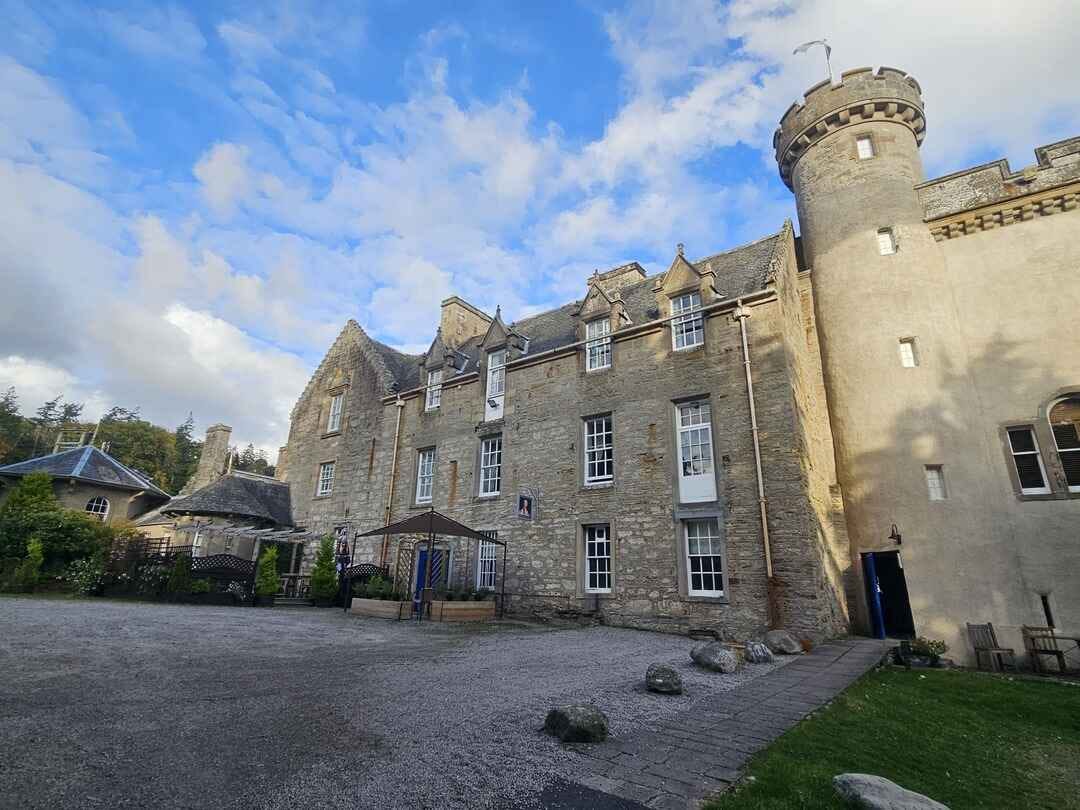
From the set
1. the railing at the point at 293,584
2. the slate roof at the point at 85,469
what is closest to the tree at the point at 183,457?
the slate roof at the point at 85,469

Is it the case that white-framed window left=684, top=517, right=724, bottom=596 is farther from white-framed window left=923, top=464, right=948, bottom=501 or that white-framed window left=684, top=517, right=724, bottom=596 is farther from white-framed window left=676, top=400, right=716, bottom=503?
white-framed window left=923, top=464, right=948, bottom=501

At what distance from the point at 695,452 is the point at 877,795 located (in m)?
11.7

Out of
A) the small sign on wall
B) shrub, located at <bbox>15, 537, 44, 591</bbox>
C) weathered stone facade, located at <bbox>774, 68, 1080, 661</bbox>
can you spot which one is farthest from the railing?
weathered stone facade, located at <bbox>774, 68, 1080, 661</bbox>

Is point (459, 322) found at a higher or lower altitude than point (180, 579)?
higher

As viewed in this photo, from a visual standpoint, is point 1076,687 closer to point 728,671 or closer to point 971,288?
point 728,671

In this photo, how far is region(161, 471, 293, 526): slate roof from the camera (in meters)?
22.4

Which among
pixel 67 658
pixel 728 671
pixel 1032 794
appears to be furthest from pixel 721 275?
pixel 67 658

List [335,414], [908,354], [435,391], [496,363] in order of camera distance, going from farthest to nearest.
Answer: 1. [335,414]
2. [435,391]
3. [496,363]
4. [908,354]

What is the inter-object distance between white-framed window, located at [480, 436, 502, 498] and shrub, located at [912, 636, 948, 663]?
40.5 ft

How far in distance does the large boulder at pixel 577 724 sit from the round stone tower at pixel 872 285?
13791 mm

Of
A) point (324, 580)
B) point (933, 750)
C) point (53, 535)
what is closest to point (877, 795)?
point (933, 750)

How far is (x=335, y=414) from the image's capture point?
2584cm

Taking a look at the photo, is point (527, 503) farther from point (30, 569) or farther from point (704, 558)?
point (30, 569)

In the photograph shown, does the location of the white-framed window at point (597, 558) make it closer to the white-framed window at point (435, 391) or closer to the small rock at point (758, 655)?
the small rock at point (758, 655)
